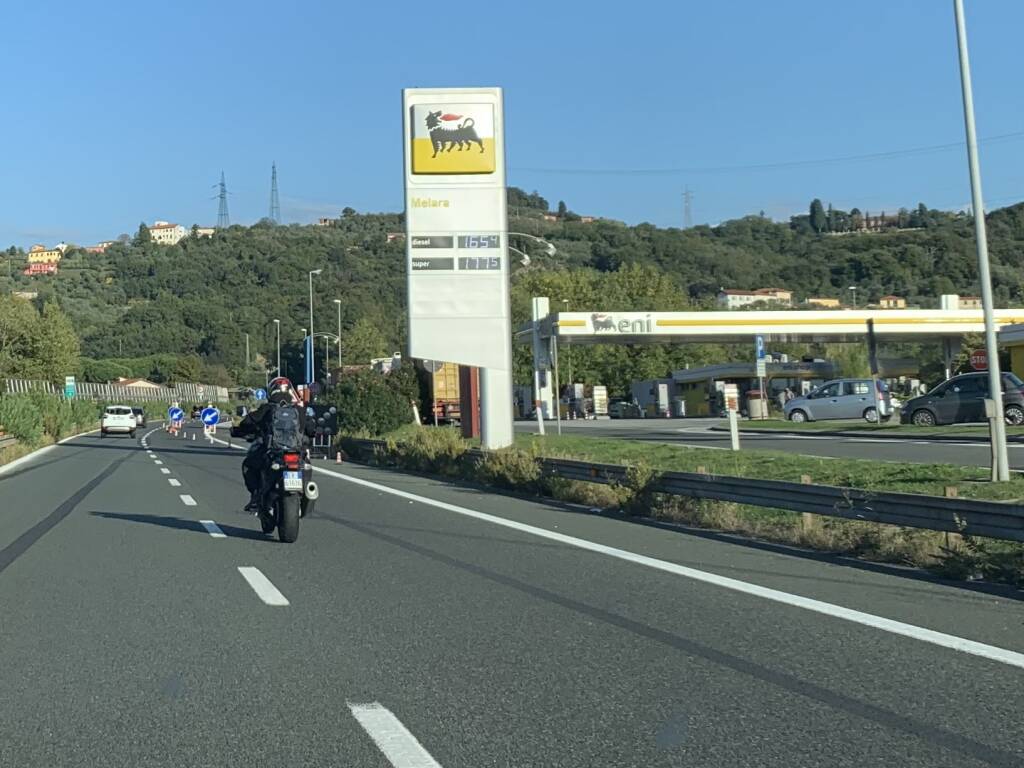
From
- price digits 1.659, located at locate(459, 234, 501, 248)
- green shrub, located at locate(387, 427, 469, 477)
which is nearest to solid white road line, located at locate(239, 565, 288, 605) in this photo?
green shrub, located at locate(387, 427, 469, 477)

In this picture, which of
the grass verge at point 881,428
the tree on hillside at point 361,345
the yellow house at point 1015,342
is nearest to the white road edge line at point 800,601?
the grass verge at point 881,428

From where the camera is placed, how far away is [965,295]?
127 meters

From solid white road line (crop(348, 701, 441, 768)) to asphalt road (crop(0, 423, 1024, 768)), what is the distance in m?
0.02

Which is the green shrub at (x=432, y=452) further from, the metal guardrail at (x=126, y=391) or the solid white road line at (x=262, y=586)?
the metal guardrail at (x=126, y=391)

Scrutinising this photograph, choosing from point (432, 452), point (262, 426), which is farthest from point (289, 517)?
point (432, 452)

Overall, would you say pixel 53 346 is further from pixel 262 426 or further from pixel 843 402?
pixel 262 426

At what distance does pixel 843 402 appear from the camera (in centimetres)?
4456

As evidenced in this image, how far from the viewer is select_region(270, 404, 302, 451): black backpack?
1293 cm

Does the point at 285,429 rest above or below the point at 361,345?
below

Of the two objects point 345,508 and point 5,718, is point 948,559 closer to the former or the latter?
point 5,718

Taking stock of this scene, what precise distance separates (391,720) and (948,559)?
6.26m

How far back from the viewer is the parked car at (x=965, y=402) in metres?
34.0

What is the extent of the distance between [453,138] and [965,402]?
1691cm

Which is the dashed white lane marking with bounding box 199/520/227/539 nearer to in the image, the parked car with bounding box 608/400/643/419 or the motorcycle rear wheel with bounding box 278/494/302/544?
the motorcycle rear wheel with bounding box 278/494/302/544
